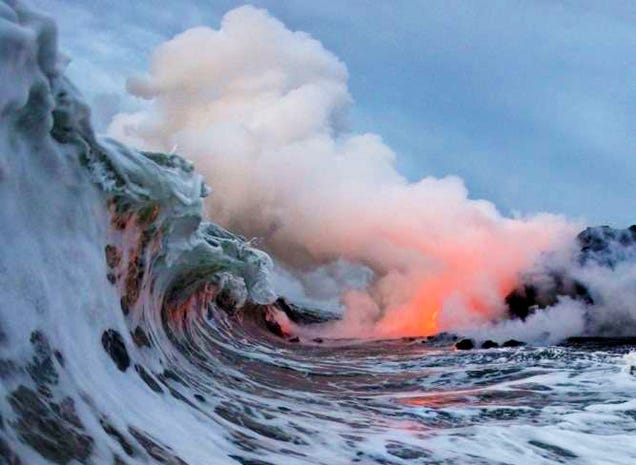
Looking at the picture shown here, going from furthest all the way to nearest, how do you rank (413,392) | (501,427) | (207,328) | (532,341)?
(532,341) → (207,328) → (413,392) → (501,427)

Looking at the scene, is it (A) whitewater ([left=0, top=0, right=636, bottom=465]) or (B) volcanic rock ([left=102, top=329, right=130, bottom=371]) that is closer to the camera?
(A) whitewater ([left=0, top=0, right=636, bottom=465])

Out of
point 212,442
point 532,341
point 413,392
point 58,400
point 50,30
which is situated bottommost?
point 58,400

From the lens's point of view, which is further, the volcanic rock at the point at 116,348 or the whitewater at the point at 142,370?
the volcanic rock at the point at 116,348

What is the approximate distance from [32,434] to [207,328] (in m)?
18.6

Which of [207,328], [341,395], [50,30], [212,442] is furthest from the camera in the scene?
[207,328]

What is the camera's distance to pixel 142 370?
8789 millimetres

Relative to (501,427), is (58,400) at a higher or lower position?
lower

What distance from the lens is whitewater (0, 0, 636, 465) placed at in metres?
5.18

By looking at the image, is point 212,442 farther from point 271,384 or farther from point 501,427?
point 271,384

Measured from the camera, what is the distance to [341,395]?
1522 cm

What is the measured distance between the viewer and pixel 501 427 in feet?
35.3

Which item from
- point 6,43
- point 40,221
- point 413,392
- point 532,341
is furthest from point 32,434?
point 532,341

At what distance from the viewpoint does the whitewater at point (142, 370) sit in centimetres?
518

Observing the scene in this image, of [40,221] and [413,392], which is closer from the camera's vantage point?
[40,221]
